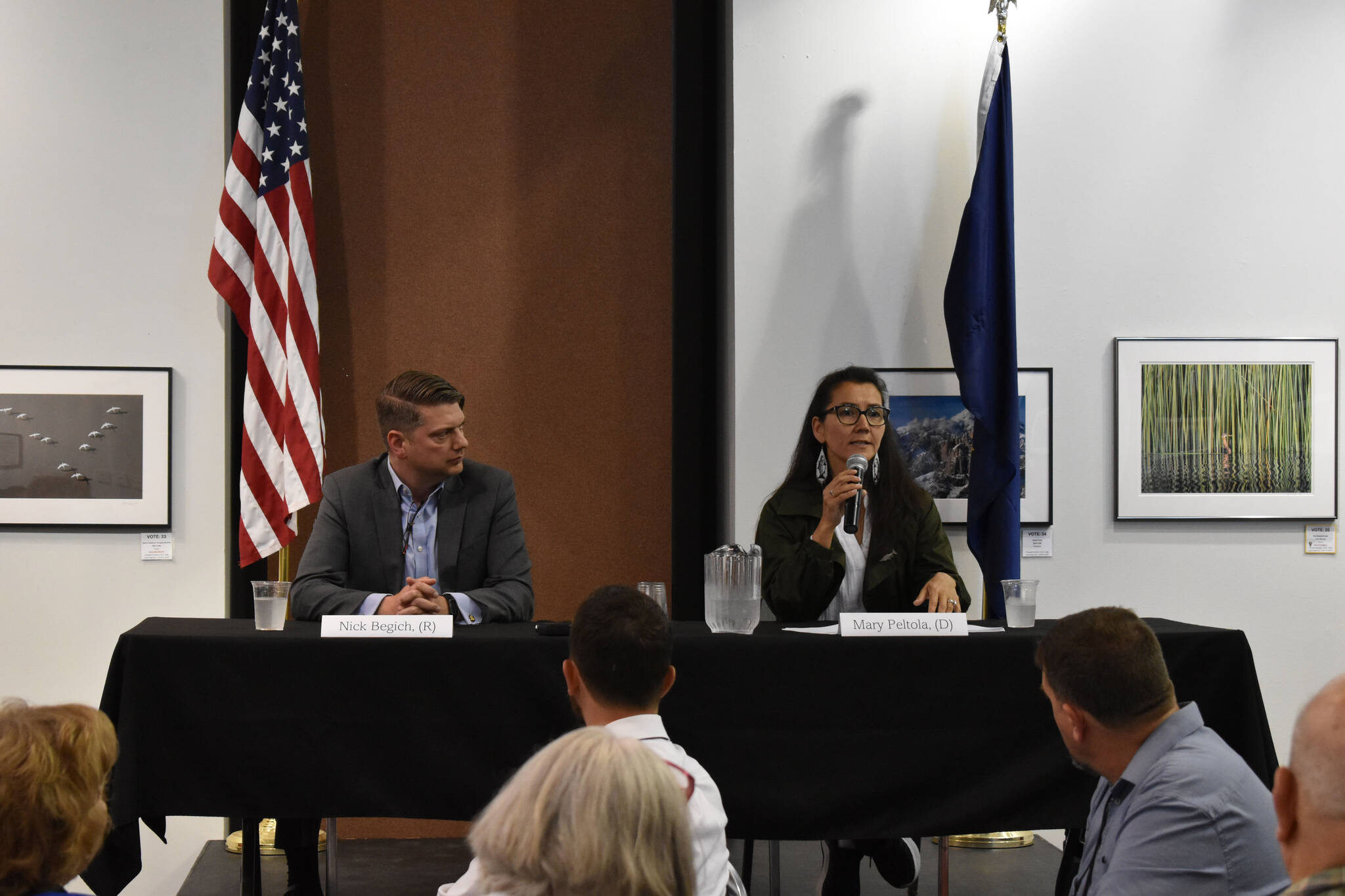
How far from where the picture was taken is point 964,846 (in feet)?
13.8

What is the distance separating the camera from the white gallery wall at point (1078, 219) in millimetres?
4230

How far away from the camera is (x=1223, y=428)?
14.1ft

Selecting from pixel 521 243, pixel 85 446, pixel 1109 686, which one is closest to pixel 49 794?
pixel 1109 686

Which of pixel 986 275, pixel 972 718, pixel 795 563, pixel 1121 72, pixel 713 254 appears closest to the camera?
pixel 972 718

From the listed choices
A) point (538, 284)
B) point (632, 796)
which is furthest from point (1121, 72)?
point (632, 796)

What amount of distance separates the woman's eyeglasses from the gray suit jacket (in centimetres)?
99

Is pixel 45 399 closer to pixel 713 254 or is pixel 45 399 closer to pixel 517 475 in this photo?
pixel 517 475

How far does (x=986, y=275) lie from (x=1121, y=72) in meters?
1.05

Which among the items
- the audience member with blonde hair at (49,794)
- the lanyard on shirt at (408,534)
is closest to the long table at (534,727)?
the lanyard on shirt at (408,534)

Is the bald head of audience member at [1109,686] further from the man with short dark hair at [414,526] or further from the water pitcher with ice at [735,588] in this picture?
the man with short dark hair at [414,526]

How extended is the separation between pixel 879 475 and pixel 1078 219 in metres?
1.71

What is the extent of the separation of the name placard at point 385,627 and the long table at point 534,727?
0.04 metres

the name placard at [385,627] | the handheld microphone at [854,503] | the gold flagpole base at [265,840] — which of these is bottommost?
the gold flagpole base at [265,840]

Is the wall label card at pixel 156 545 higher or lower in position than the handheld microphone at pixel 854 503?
lower
